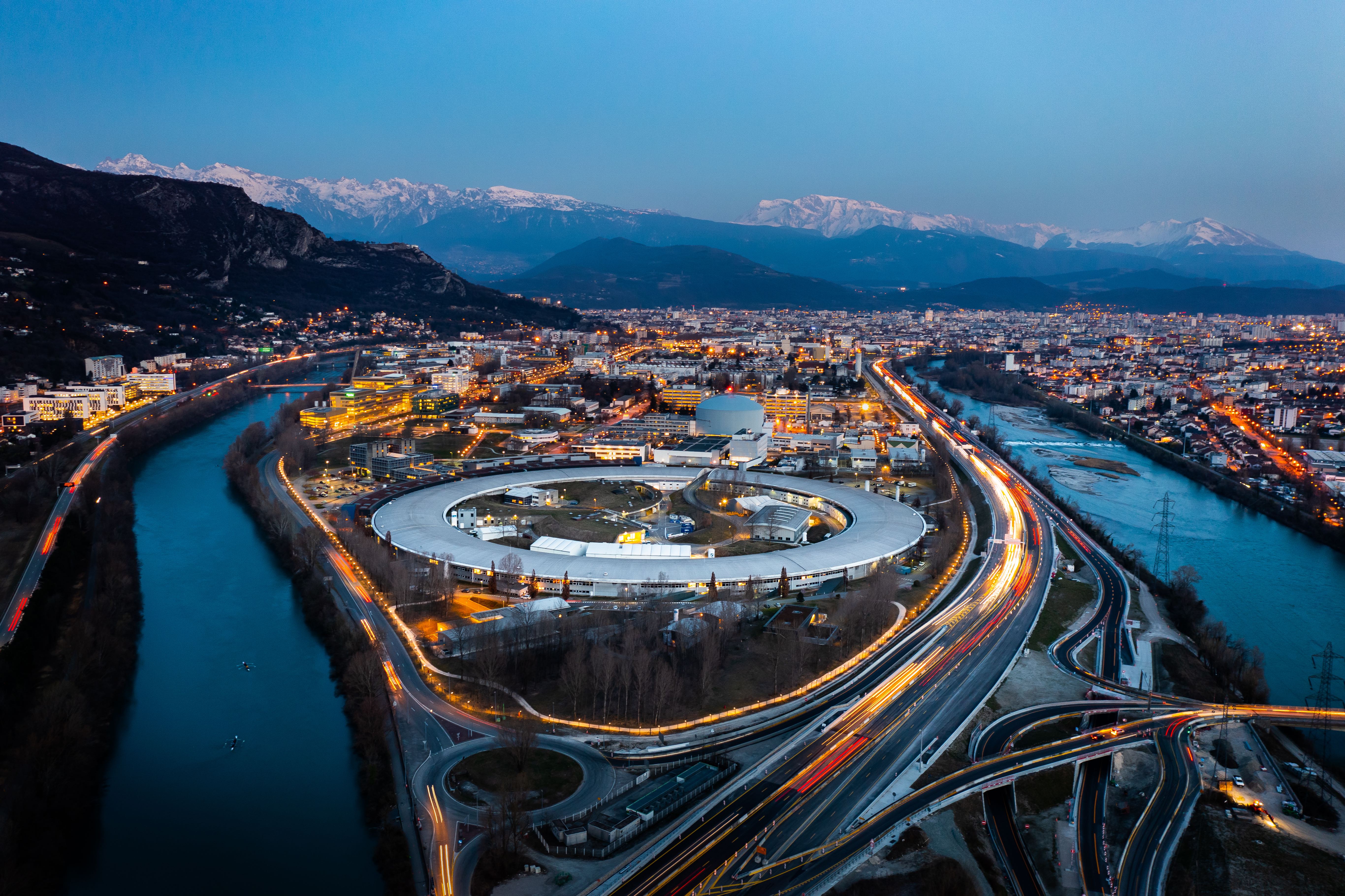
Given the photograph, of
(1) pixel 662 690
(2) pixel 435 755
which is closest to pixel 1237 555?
(1) pixel 662 690

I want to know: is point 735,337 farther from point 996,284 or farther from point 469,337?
point 996,284

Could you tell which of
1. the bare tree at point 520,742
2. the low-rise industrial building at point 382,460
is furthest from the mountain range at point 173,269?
the bare tree at point 520,742

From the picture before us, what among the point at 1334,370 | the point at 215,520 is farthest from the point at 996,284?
the point at 215,520

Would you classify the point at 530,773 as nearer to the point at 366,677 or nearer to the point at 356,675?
the point at 366,677

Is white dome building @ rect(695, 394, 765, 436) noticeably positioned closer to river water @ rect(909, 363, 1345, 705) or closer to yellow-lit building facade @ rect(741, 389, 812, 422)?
yellow-lit building facade @ rect(741, 389, 812, 422)

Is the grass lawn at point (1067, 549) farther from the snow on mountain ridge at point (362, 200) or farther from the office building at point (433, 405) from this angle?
the snow on mountain ridge at point (362, 200)

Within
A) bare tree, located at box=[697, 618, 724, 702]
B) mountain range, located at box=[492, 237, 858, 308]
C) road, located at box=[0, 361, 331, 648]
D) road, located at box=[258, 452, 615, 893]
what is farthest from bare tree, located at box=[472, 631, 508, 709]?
mountain range, located at box=[492, 237, 858, 308]
